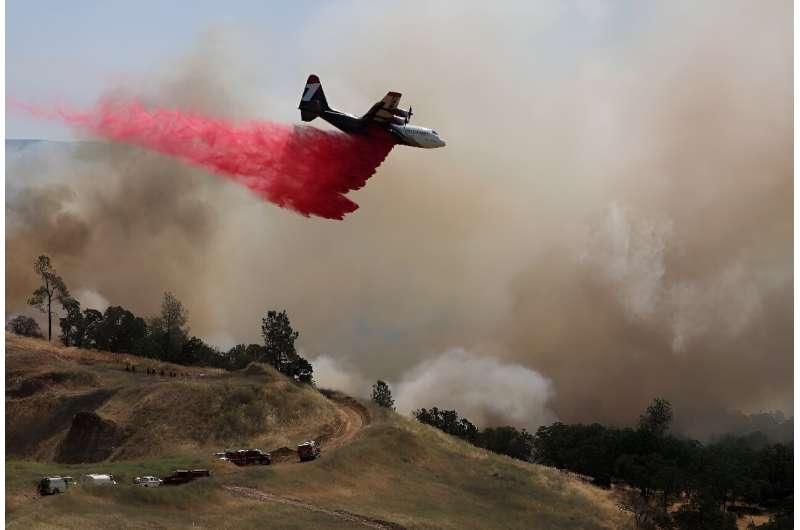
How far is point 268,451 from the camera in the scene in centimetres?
10819

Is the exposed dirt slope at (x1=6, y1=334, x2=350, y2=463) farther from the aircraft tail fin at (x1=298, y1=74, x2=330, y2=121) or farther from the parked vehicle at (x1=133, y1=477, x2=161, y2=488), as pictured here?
the aircraft tail fin at (x1=298, y1=74, x2=330, y2=121)

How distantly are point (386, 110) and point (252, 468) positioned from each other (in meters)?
38.4

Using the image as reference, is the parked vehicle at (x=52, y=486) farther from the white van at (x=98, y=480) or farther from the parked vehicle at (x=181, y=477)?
the parked vehicle at (x=181, y=477)

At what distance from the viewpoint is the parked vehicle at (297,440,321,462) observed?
10081cm

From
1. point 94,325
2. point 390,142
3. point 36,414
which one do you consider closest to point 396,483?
point 390,142

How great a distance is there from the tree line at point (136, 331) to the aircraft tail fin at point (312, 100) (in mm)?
56139

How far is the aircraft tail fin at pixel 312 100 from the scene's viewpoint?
103250 mm

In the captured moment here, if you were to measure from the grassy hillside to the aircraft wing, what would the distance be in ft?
116

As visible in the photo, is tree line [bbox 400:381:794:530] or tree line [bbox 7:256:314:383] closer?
tree line [bbox 400:381:794:530]

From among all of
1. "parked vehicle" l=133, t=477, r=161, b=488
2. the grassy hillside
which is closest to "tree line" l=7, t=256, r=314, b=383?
the grassy hillside

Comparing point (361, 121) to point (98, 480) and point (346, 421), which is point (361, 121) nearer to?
point (346, 421)

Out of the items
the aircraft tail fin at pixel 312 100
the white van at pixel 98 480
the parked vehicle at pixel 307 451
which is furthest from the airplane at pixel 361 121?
the white van at pixel 98 480

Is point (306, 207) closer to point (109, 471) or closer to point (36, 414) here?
point (109, 471)

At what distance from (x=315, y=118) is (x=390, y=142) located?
8.47 m
